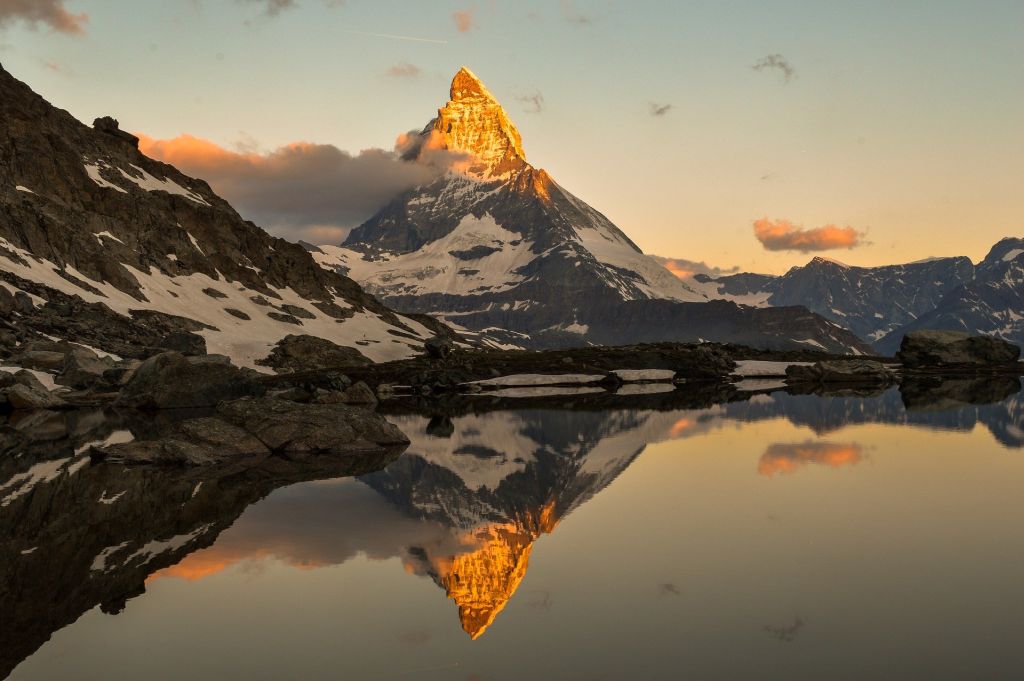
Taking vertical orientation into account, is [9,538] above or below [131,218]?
below

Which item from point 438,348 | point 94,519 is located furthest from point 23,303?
point 94,519

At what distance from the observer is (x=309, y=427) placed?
41844mm

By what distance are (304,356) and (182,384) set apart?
56.9 metres

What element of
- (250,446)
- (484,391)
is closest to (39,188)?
(484,391)

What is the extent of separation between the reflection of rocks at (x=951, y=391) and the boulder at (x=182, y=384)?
50.9 metres

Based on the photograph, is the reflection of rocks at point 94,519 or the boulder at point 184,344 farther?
the boulder at point 184,344

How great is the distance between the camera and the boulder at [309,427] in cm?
4147

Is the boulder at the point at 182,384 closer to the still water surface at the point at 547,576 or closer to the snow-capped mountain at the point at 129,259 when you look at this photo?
the snow-capped mountain at the point at 129,259

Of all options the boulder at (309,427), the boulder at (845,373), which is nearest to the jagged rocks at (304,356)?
the boulder at (845,373)

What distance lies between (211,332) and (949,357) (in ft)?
350

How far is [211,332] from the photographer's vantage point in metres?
130

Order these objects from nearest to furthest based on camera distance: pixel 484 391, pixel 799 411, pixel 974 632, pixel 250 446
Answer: pixel 974 632
pixel 250 446
pixel 799 411
pixel 484 391

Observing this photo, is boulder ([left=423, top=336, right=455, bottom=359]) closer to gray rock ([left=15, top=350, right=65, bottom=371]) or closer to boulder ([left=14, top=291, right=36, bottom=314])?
gray rock ([left=15, top=350, right=65, bottom=371])

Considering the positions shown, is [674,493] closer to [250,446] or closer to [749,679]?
[749,679]
